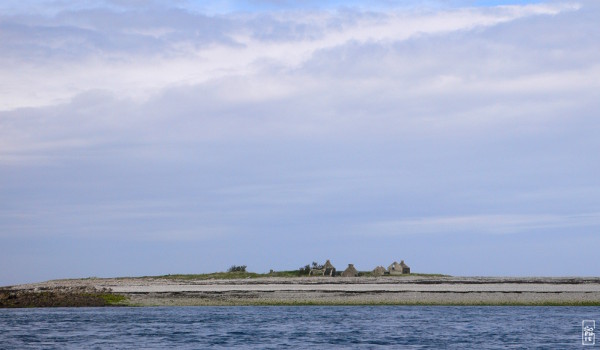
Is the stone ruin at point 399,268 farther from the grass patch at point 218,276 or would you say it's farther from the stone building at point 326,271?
the grass patch at point 218,276

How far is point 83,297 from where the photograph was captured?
7225cm

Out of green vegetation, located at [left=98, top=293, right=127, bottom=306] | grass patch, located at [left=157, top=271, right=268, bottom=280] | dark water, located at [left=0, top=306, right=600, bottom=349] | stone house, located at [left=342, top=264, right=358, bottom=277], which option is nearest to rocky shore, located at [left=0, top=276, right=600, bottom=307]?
green vegetation, located at [left=98, top=293, right=127, bottom=306]

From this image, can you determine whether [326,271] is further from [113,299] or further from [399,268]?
[113,299]

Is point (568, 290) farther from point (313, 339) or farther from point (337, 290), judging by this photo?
point (313, 339)

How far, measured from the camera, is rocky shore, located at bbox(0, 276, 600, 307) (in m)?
64.9

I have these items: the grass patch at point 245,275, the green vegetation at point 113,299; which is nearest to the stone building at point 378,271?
the grass patch at point 245,275

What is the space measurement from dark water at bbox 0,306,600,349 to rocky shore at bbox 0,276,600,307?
3.01m

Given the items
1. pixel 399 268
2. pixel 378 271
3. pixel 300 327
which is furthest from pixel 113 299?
pixel 399 268

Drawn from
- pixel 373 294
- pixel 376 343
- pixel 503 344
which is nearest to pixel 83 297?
pixel 373 294

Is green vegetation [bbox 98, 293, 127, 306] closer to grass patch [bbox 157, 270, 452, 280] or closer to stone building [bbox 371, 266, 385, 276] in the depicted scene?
grass patch [bbox 157, 270, 452, 280]

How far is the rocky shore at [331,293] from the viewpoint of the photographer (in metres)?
64.9

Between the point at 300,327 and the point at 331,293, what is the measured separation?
65.6 ft

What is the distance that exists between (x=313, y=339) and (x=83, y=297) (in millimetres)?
35920

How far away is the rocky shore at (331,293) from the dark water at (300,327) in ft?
9.89
